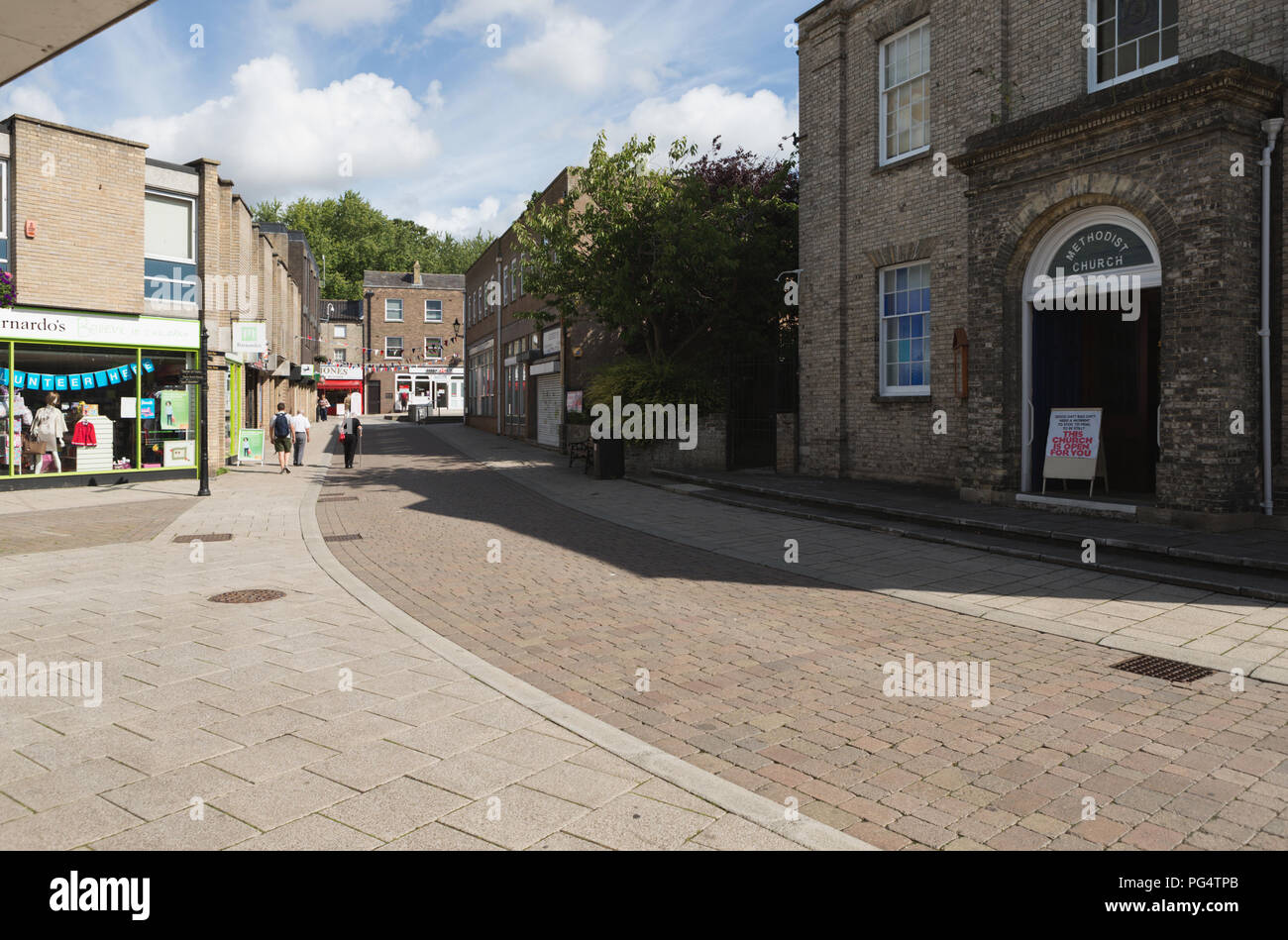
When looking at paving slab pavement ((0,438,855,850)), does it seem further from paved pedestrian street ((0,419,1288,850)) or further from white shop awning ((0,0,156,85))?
white shop awning ((0,0,156,85))

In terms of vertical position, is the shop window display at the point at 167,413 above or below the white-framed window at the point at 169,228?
below

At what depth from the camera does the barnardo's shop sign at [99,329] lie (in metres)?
18.1

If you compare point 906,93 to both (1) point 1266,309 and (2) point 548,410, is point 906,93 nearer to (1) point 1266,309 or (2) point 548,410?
(1) point 1266,309

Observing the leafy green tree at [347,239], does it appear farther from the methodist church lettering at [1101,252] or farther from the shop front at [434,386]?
the methodist church lettering at [1101,252]

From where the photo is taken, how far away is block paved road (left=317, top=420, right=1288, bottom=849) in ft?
12.2

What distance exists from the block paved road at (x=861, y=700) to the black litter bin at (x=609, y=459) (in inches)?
359

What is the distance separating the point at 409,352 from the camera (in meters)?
69.9

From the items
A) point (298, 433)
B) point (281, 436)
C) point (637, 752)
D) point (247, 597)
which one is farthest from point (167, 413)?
point (637, 752)

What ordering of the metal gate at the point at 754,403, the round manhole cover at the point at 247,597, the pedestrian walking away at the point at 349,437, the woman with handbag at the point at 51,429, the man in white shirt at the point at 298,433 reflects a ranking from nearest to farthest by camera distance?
the round manhole cover at the point at 247,597 < the woman with handbag at the point at 51,429 < the metal gate at the point at 754,403 < the pedestrian walking away at the point at 349,437 < the man in white shirt at the point at 298,433

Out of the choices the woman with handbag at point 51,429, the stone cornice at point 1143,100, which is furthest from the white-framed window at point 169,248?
the stone cornice at point 1143,100

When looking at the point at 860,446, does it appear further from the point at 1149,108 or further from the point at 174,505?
the point at 174,505

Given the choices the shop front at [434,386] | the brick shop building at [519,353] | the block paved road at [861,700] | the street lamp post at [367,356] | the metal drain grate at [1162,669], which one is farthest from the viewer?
the shop front at [434,386]

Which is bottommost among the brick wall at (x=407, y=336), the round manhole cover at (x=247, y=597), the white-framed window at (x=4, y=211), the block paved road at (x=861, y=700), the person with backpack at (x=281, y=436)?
the block paved road at (x=861, y=700)
